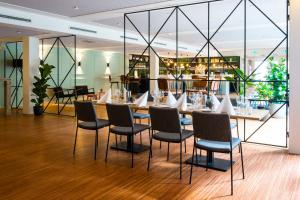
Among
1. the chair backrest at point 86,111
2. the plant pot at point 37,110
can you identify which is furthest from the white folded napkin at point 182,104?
the plant pot at point 37,110

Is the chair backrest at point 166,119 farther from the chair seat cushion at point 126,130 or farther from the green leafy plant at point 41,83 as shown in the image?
the green leafy plant at point 41,83

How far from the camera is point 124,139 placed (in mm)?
5746

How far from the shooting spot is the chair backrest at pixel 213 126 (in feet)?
10.6

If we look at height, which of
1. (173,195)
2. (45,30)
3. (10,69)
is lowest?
(173,195)

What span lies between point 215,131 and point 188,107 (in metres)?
1.27

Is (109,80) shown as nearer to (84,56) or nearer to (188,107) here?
(84,56)

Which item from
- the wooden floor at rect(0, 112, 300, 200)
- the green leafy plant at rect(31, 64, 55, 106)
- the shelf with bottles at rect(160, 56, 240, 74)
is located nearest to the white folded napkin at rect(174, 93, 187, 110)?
the wooden floor at rect(0, 112, 300, 200)

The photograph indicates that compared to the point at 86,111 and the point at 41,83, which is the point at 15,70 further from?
the point at 86,111

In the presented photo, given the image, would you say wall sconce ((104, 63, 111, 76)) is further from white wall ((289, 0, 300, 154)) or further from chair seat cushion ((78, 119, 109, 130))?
white wall ((289, 0, 300, 154))

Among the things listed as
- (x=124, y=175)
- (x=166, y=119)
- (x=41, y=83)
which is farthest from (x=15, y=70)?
(x=166, y=119)

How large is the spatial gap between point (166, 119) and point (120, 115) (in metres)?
0.75

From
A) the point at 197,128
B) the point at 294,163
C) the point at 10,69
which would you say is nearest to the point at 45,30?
the point at 10,69

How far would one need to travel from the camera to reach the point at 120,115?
416 cm

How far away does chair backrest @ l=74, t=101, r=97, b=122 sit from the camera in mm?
4461
